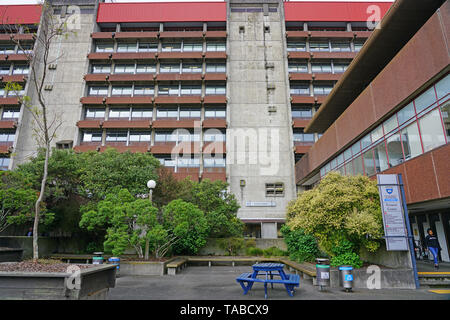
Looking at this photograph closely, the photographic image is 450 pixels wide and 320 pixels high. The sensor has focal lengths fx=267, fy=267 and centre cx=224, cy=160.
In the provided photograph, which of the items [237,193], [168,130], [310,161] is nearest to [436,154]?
[310,161]

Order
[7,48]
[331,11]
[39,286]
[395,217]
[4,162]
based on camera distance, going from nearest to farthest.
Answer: [39,286] < [395,217] < [4,162] < [331,11] < [7,48]

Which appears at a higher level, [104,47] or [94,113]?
[104,47]

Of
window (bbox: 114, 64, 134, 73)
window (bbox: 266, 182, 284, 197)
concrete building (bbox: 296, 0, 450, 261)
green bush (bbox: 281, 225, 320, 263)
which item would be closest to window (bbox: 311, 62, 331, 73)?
window (bbox: 266, 182, 284, 197)

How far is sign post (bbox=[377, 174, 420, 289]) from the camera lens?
9.35 metres

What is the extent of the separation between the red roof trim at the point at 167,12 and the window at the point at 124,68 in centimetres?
635

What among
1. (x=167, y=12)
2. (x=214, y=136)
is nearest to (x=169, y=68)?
(x=167, y=12)

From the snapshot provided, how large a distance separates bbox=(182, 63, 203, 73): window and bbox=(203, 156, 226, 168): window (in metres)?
12.4

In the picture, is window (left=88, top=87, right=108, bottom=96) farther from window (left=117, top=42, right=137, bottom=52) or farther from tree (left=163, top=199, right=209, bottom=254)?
tree (left=163, top=199, right=209, bottom=254)

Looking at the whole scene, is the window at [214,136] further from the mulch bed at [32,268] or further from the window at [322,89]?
the mulch bed at [32,268]

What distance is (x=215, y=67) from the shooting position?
116 ft

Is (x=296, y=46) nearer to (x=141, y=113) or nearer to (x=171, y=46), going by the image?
(x=171, y=46)

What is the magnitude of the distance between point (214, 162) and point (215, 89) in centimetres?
990
